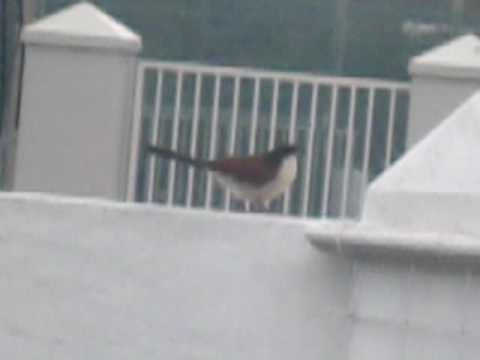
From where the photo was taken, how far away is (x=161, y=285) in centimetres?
496

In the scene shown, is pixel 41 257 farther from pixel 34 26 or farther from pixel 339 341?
pixel 34 26

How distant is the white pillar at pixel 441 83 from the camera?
8.23 metres

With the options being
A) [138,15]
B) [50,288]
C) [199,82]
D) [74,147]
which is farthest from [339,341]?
[138,15]

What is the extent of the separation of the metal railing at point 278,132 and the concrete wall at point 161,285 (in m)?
3.48

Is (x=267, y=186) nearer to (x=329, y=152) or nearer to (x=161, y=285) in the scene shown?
(x=329, y=152)

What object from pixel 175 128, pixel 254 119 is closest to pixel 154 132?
pixel 175 128

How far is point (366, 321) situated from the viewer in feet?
14.9

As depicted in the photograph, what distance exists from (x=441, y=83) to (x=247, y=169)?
1020 millimetres

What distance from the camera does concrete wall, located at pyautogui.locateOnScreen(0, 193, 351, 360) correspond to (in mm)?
4816

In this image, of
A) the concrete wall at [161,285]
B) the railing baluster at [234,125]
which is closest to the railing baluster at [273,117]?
the railing baluster at [234,125]

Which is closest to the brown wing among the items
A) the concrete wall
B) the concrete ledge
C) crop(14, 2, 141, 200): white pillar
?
crop(14, 2, 141, 200): white pillar

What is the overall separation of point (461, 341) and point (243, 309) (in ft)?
2.23

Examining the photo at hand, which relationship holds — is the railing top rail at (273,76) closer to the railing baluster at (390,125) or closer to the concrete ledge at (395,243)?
the railing baluster at (390,125)

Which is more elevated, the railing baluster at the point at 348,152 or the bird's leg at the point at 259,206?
the railing baluster at the point at 348,152
